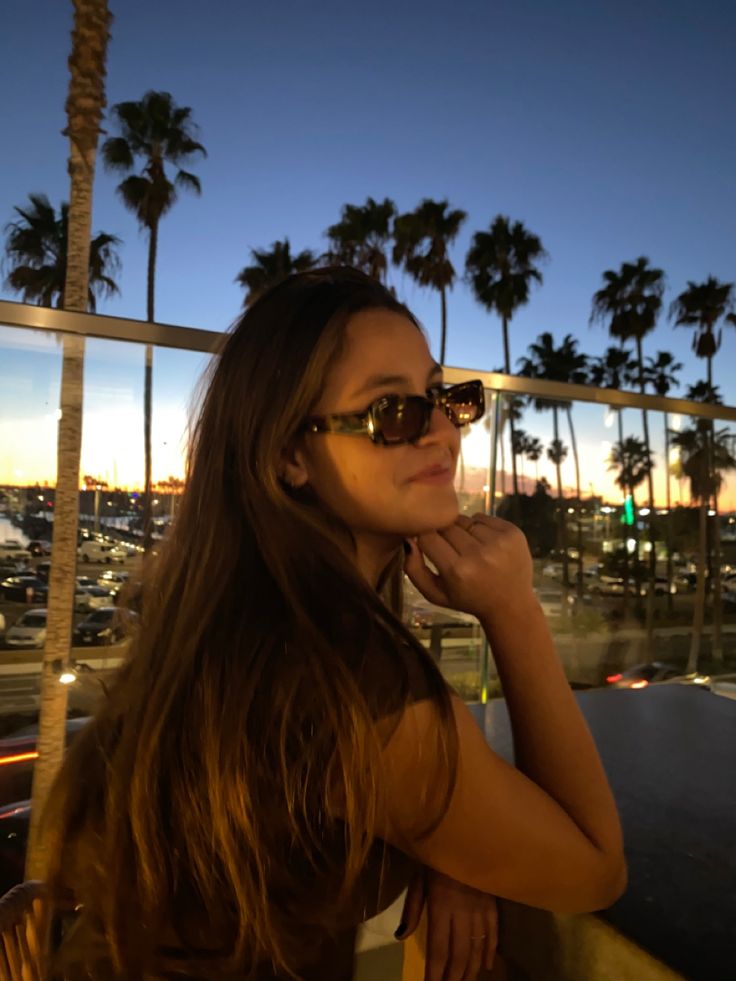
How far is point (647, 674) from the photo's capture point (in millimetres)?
3531

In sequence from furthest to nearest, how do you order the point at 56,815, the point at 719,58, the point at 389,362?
the point at 719,58 < the point at 389,362 < the point at 56,815

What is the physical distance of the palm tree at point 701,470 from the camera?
3582 mm

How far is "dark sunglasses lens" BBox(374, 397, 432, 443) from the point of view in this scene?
1.08 meters

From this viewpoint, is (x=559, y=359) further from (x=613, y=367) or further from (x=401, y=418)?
(x=401, y=418)

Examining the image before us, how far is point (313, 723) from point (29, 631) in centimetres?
200

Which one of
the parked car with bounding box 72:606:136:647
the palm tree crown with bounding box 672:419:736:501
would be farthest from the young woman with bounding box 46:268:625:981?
the palm tree crown with bounding box 672:419:736:501

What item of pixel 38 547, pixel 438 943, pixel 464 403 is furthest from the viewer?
pixel 38 547

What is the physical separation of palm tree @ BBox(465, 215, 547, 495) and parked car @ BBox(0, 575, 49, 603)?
24520mm

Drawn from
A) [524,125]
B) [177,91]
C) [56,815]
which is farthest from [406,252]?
[56,815]

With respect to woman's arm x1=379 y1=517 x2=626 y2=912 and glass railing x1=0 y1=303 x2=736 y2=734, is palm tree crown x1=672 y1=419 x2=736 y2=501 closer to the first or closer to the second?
glass railing x1=0 y1=303 x2=736 y2=734

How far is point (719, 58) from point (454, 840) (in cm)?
1173

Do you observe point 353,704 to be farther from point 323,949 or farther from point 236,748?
point 323,949

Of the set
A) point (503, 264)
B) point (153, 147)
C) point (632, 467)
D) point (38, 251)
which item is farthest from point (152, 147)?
point (632, 467)

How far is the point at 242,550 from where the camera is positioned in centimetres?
103
